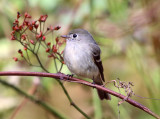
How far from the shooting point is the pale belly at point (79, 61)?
10.7 feet

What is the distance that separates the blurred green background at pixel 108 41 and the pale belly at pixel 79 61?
12.2 inches

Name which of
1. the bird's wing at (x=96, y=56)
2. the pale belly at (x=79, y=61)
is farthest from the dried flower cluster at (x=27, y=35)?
the bird's wing at (x=96, y=56)

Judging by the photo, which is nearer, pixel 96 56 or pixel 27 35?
pixel 27 35

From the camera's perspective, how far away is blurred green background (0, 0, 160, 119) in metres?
3.63

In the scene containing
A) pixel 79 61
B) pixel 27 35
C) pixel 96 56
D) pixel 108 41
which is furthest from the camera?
pixel 108 41

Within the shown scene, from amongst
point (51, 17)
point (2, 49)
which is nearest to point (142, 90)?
point (51, 17)

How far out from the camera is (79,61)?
327 cm

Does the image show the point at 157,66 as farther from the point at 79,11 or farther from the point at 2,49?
the point at 2,49

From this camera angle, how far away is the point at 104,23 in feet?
13.6

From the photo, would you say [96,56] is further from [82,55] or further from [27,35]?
[27,35]

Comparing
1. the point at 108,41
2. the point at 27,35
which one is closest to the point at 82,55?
the point at 108,41

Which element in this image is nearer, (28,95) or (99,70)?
(28,95)

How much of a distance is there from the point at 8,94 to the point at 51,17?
1219mm

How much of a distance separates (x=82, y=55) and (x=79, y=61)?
0.30ft
